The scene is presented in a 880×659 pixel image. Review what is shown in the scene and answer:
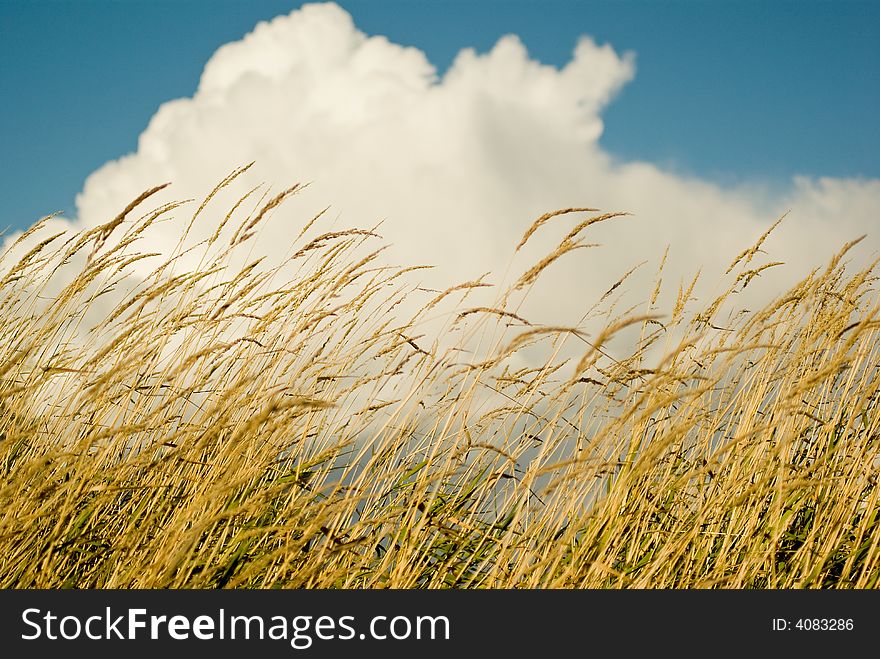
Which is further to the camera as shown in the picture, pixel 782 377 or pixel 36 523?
pixel 782 377

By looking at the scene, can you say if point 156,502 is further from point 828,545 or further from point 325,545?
point 828,545

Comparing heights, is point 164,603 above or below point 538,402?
below

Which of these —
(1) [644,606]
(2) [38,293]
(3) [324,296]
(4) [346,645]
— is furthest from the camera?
(2) [38,293]

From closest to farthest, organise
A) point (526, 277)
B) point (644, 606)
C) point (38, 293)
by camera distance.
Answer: point (644, 606) < point (526, 277) < point (38, 293)

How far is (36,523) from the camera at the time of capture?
1758 millimetres

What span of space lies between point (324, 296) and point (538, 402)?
0.80m

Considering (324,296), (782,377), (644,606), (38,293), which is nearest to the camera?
(644,606)

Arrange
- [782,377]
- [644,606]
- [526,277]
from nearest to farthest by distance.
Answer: [644,606] < [526,277] < [782,377]

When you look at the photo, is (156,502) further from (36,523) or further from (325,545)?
(325,545)

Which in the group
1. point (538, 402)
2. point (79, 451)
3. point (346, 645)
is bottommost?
point (346, 645)

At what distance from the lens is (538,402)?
2.18 m

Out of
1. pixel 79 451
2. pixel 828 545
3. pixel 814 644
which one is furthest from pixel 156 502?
pixel 828 545

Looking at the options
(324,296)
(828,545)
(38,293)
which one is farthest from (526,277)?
(38,293)

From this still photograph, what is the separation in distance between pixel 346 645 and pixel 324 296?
1.17m
